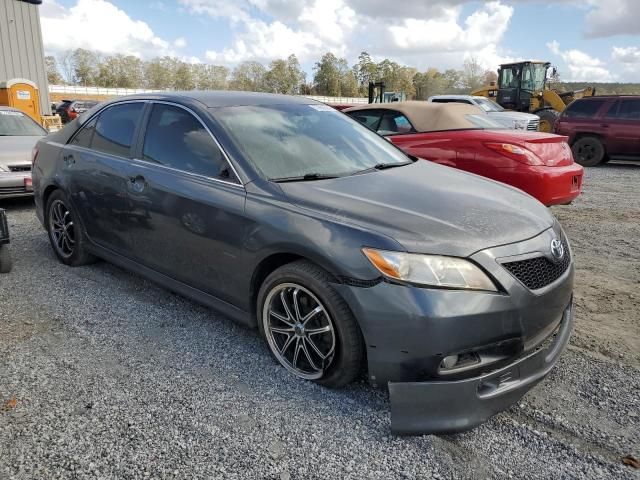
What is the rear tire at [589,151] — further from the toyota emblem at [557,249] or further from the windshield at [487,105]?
the toyota emblem at [557,249]

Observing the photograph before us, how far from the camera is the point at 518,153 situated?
5684 mm

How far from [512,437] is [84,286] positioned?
340 centimetres

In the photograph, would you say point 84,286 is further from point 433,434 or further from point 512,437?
point 512,437

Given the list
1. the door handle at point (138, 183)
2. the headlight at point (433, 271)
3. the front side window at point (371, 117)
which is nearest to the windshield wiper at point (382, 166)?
the headlight at point (433, 271)

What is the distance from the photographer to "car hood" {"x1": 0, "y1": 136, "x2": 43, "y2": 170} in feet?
22.6

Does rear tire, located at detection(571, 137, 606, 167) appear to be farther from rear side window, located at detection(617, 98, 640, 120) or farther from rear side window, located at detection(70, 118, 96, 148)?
rear side window, located at detection(70, 118, 96, 148)

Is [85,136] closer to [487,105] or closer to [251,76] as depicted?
[487,105]

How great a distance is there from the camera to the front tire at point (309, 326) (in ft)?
8.33

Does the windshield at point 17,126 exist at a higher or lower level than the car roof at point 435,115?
lower

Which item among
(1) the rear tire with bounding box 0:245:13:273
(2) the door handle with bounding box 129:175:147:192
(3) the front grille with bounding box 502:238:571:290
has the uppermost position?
(2) the door handle with bounding box 129:175:147:192

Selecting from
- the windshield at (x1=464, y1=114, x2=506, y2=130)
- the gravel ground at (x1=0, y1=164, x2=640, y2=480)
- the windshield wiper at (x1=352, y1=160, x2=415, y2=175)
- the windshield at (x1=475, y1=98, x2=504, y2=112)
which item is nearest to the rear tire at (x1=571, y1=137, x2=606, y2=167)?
the windshield at (x1=475, y1=98, x2=504, y2=112)

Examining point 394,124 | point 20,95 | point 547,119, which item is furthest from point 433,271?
point 547,119

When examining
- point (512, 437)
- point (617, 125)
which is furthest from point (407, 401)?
point (617, 125)

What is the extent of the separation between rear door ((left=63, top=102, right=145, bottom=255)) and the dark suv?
1155 cm
